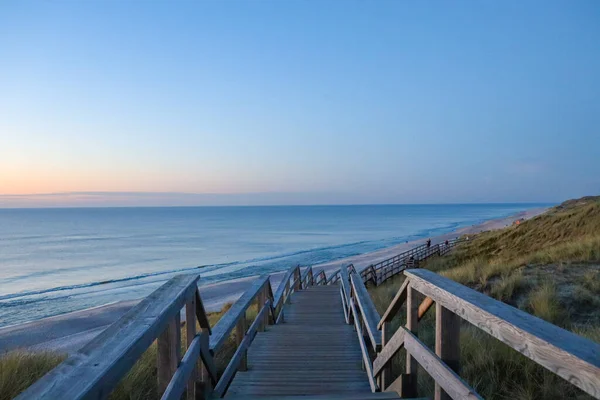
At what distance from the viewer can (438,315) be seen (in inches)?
93.9

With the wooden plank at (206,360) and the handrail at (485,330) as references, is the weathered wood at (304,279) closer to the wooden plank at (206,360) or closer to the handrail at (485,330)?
the wooden plank at (206,360)

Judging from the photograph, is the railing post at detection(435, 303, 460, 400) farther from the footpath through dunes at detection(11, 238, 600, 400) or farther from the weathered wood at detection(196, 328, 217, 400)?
the weathered wood at detection(196, 328, 217, 400)

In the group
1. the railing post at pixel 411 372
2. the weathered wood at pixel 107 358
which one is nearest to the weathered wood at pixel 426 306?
the railing post at pixel 411 372

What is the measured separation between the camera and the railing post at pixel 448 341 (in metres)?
2.27

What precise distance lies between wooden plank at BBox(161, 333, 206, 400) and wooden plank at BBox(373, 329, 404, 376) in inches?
A: 53.8

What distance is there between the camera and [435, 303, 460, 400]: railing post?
7.46 feet

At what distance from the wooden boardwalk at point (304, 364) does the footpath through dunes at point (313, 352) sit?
1 centimetres

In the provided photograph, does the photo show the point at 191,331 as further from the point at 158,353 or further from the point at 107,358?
the point at 107,358

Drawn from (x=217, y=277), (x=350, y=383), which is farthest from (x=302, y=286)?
(x=217, y=277)

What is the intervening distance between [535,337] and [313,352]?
4.12 m

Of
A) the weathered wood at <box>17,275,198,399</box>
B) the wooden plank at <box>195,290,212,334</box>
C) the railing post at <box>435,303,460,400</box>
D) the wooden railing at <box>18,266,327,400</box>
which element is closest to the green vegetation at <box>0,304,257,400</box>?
the wooden railing at <box>18,266,327,400</box>

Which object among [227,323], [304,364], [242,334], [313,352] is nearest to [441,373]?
[227,323]

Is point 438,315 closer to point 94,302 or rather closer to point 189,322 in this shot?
point 189,322

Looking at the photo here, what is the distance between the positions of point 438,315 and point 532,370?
247 cm
